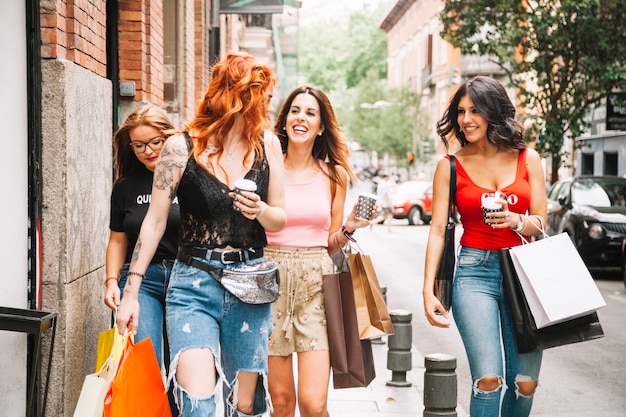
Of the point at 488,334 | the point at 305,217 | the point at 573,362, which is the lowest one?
the point at 573,362

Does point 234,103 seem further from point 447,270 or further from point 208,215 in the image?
point 447,270

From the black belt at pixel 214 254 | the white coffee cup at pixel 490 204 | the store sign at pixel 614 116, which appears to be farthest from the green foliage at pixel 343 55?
the black belt at pixel 214 254

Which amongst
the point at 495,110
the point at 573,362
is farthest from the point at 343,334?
the point at 573,362

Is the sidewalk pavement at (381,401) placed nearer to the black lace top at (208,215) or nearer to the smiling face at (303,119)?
the smiling face at (303,119)

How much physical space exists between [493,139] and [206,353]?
184 centimetres

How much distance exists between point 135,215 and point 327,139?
109 centimetres

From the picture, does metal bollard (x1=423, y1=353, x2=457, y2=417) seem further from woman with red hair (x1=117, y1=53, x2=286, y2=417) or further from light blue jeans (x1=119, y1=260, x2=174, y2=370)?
woman with red hair (x1=117, y1=53, x2=286, y2=417)

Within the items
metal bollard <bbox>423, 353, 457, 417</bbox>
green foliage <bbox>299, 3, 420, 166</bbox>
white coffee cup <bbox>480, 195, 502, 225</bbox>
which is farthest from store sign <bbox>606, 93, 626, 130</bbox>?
green foliage <bbox>299, 3, 420, 166</bbox>

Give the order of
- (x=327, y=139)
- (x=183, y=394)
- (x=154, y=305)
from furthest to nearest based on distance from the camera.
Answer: (x=327, y=139), (x=154, y=305), (x=183, y=394)

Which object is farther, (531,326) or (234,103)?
(531,326)

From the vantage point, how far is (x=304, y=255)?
189 inches

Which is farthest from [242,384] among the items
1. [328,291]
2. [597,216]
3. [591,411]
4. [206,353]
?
[597,216]

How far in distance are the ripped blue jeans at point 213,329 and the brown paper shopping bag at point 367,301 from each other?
808 mm

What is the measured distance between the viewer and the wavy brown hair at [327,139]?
5.11 m
